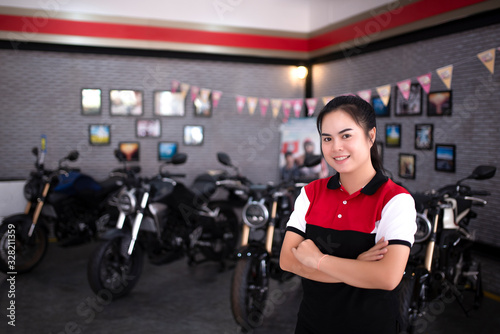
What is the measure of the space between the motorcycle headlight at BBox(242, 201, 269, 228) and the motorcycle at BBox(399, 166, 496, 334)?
1.12m

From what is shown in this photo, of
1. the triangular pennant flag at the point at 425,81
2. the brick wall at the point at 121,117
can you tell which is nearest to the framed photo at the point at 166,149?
the brick wall at the point at 121,117

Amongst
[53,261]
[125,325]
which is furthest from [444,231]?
[53,261]

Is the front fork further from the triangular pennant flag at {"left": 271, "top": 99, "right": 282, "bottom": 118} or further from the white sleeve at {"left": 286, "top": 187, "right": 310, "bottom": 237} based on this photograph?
the triangular pennant flag at {"left": 271, "top": 99, "right": 282, "bottom": 118}

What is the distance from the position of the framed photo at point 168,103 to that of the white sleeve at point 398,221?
18.8 ft

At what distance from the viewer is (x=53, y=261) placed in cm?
522

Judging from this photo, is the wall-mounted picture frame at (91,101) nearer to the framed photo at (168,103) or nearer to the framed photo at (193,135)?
the framed photo at (168,103)

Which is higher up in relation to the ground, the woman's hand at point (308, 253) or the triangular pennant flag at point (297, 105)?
the triangular pennant flag at point (297, 105)

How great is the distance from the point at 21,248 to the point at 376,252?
449 cm

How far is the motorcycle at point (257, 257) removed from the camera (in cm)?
323

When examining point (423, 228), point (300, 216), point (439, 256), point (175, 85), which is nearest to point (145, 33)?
point (175, 85)

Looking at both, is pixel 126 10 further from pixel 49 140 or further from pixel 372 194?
pixel 372 194

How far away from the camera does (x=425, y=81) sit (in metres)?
4.73

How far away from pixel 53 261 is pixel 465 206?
448 centimetres

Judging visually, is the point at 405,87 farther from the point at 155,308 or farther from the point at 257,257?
the point at 155,308
